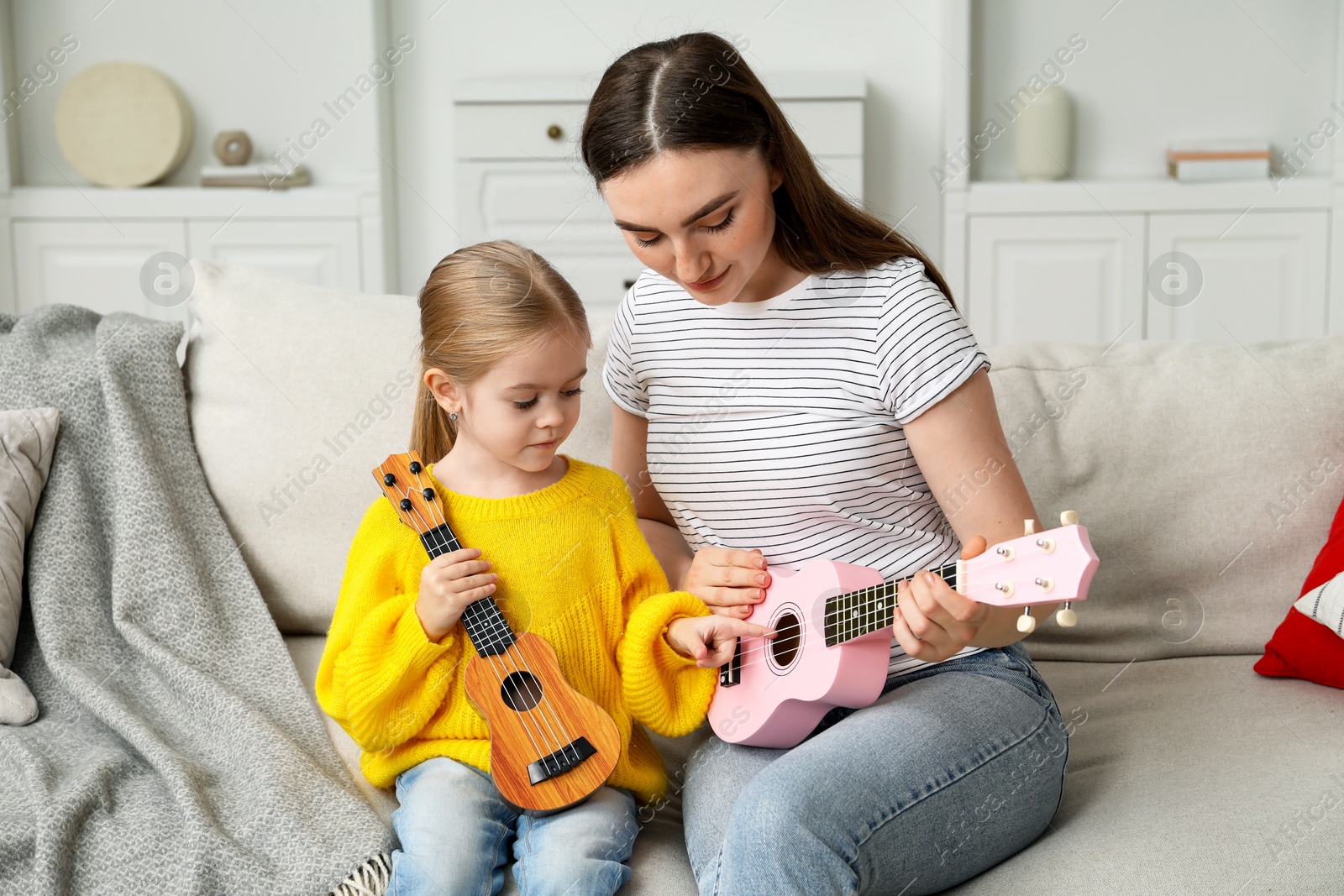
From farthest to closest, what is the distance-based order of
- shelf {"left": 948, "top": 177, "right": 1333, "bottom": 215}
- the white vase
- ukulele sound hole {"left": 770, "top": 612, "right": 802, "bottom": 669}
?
the white vase → shelf {"left": 948, "top": 177, "right": 1333, "bottom": 215} → ukulele sound hole {"left": 770, "top": 612, "right": 802, "bottom": 669}

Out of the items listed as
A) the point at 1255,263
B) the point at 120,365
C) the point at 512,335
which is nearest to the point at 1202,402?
the point at 512,335

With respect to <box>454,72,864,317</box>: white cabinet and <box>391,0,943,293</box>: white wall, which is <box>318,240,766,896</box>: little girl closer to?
<box>454,72,864,317</box>: white cabinet

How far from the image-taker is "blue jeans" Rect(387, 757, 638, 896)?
1034 millimetres


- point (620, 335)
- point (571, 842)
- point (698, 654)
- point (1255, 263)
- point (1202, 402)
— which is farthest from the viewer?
point (1255, 263)

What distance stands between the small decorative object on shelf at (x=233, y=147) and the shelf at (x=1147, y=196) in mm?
2212

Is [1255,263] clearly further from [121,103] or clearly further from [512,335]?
[121,103]

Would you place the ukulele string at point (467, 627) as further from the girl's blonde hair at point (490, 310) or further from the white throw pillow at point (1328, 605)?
the white throw pillow at point (1328, 605)

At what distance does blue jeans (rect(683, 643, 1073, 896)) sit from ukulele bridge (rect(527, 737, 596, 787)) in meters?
0.14

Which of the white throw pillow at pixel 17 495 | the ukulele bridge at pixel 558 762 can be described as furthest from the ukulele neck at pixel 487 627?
the white throw pillow at pixel 17 495

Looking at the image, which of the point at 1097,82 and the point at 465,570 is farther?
the point at 1097,82

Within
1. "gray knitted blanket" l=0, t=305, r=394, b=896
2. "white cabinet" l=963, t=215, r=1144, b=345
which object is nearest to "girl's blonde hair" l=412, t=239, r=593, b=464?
"gray knitted blanket" l=0, t=305, r=394, b=896

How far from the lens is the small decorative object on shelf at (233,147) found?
360cm

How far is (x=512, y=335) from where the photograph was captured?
1151 mm

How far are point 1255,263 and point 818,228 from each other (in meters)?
2.81
